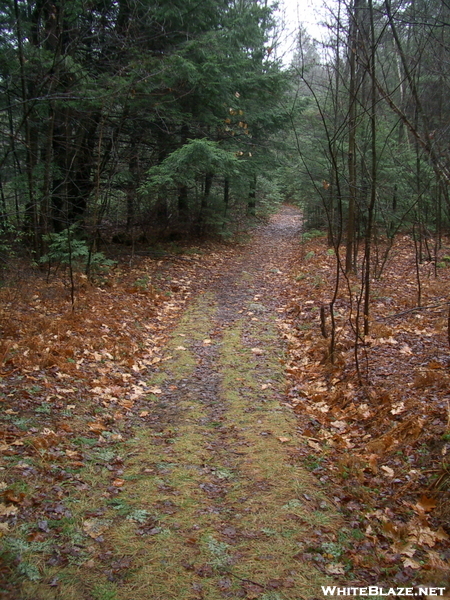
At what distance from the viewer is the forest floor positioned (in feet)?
10.2

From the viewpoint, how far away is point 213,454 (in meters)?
4.70

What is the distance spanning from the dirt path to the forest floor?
0.02 meters

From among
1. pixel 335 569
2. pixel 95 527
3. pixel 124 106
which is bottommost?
pixel 335 569

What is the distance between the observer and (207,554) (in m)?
3.28

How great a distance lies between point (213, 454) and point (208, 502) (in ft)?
2.65

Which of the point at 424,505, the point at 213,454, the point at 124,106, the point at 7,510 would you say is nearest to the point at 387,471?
the point at 424,505

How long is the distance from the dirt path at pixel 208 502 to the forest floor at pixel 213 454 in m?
0.02

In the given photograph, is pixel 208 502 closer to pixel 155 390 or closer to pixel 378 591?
pixel 378 591

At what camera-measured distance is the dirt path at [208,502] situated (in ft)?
9.88

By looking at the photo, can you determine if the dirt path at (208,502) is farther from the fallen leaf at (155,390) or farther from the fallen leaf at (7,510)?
the fallen leaf at (7,510)

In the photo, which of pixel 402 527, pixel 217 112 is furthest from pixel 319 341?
pixel 217 112

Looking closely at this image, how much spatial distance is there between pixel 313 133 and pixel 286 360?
45.6ft

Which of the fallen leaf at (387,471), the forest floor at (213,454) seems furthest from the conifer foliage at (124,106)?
the fallen leaf at (387,471)

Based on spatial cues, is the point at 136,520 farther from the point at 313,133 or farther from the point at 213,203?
the point at 313,133
